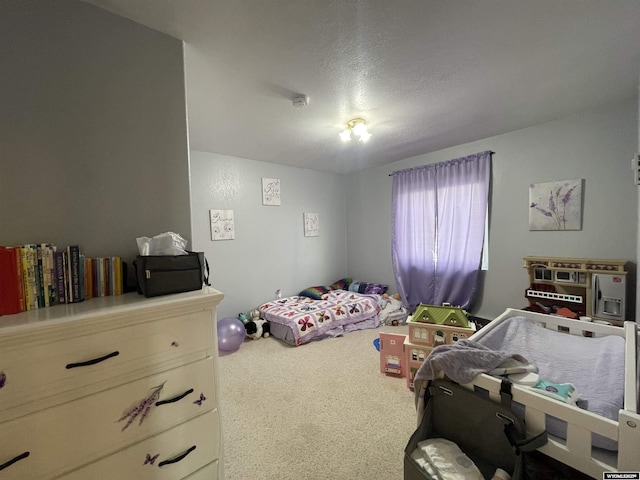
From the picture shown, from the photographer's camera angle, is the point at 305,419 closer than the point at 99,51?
No

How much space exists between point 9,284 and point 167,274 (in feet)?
1.55

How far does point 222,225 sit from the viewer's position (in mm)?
3369

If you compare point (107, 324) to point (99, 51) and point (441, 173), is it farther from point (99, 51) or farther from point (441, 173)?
point (441, 173)

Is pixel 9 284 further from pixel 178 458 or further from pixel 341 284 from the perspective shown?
pixel 341 284

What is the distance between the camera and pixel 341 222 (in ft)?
15.6

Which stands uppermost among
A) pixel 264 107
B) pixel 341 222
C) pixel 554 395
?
pixel 264 107

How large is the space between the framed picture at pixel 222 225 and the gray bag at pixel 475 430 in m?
2.92

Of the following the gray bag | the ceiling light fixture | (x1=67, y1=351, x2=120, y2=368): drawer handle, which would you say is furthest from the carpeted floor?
the ceiling light fixture

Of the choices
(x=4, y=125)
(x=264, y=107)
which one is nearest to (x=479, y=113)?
(x=264, y=107)

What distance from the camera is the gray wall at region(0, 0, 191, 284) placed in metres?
0.98

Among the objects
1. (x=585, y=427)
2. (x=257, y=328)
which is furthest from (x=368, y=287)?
(x=585, y=427)

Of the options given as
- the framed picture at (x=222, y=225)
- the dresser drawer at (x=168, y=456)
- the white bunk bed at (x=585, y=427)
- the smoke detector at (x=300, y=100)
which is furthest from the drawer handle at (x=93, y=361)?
the framed picture at (x=222, y=225)

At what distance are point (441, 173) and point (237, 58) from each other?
9.41ft

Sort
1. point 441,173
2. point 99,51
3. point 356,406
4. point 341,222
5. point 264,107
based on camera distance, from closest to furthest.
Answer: point 99,51 → point 356,406 → point 264,107 → point 441,173 → point 341,222
